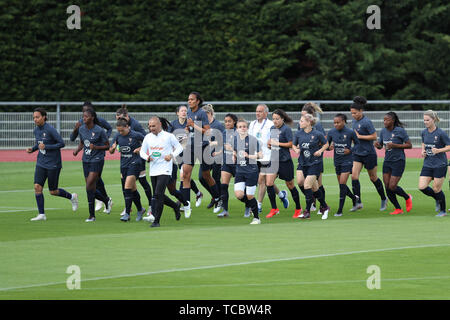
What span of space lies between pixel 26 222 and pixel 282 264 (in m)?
6.59

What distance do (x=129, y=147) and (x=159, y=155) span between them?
1347 millimetres

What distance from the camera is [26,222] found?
666 inches

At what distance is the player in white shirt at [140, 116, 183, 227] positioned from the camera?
1573 centimetres

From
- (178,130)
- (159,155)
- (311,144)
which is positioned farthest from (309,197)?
(159,155)

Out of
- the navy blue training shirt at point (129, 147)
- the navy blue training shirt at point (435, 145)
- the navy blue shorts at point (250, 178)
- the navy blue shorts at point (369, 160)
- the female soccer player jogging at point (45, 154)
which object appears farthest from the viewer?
the navy blue shorts at point (369, 160)

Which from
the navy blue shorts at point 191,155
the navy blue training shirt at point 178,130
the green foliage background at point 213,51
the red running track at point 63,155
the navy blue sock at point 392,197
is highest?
the green foliage background at point 213,51

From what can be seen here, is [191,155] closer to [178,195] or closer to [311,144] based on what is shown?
[178,195]

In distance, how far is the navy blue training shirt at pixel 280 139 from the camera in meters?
17.5

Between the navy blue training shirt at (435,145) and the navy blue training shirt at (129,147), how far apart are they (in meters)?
5.30

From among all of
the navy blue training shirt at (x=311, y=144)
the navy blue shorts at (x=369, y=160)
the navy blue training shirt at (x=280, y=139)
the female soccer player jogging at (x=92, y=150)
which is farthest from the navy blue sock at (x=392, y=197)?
the female soccer player jogging at (x=92, y=150)

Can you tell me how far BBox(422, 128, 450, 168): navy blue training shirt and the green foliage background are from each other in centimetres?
2211

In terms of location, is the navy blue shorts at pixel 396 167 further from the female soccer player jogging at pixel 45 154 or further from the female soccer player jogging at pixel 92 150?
the female soccer player jogging at pixel 45 154

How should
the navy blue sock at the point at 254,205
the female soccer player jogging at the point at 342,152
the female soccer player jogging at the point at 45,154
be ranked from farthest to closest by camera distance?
1. the female soccer player jogging at the point at 342,152
2. the female soccer player jogging at the point at 45,154
3. the navy blue sock at the point at 254,205
